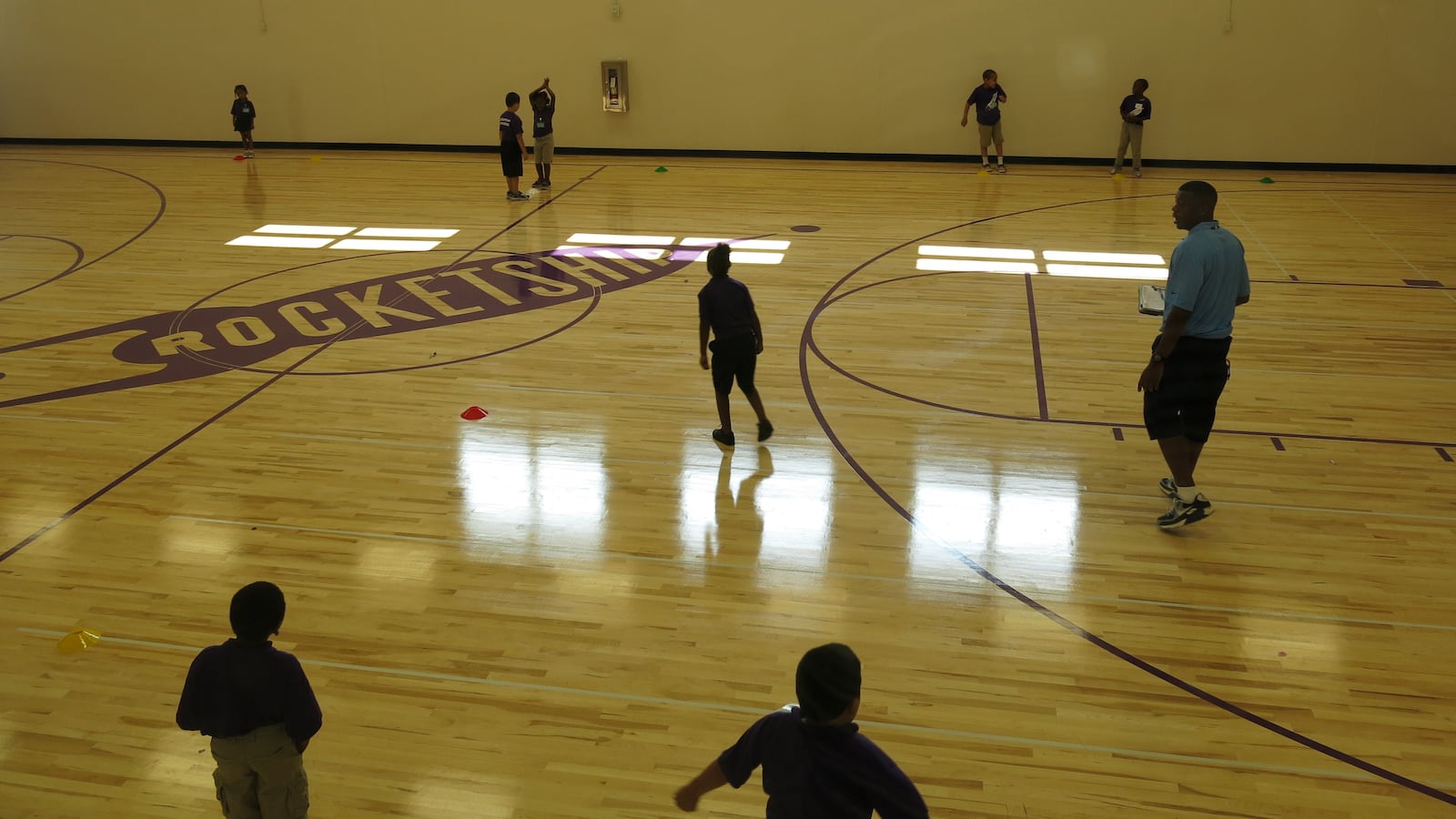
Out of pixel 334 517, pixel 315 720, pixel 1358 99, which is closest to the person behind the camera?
pixel 315 720

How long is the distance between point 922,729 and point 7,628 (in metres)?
4.41

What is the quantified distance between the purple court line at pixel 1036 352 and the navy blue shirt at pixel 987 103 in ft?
18.0

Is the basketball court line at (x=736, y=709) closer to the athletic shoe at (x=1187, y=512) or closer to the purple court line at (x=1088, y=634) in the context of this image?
the purple court line at (x=1088, y=634)

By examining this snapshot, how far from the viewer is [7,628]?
533 cm

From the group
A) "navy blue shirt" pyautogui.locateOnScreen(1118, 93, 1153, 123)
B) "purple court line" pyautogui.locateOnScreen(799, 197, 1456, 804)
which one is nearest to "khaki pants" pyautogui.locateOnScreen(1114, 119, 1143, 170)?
"navy blue shirt" pyautogui.locateOnScreen(1118, 93, 1153, 123)

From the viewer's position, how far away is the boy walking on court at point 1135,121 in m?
15.2

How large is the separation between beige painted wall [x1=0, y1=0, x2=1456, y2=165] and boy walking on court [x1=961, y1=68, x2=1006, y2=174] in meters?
0.54

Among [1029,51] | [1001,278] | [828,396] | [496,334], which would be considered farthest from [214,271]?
[1029,51]

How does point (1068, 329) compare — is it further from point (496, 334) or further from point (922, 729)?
point (922, 729)

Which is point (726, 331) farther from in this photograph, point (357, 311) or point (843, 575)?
point (357, 311)

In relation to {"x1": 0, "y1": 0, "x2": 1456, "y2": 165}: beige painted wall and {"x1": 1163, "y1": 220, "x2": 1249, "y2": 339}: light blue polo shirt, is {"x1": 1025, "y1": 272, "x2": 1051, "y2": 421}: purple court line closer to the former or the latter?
{"x1": 1163, "y1": 220, "x2": 1249, "y2": 339}: light blue polo shirt

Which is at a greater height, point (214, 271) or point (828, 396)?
point (214, 271)

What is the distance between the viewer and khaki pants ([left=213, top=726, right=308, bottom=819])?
3.38m

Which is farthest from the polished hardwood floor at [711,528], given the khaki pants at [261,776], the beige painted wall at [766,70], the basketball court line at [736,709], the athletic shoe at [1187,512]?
the beige painted wall at [766,70]
